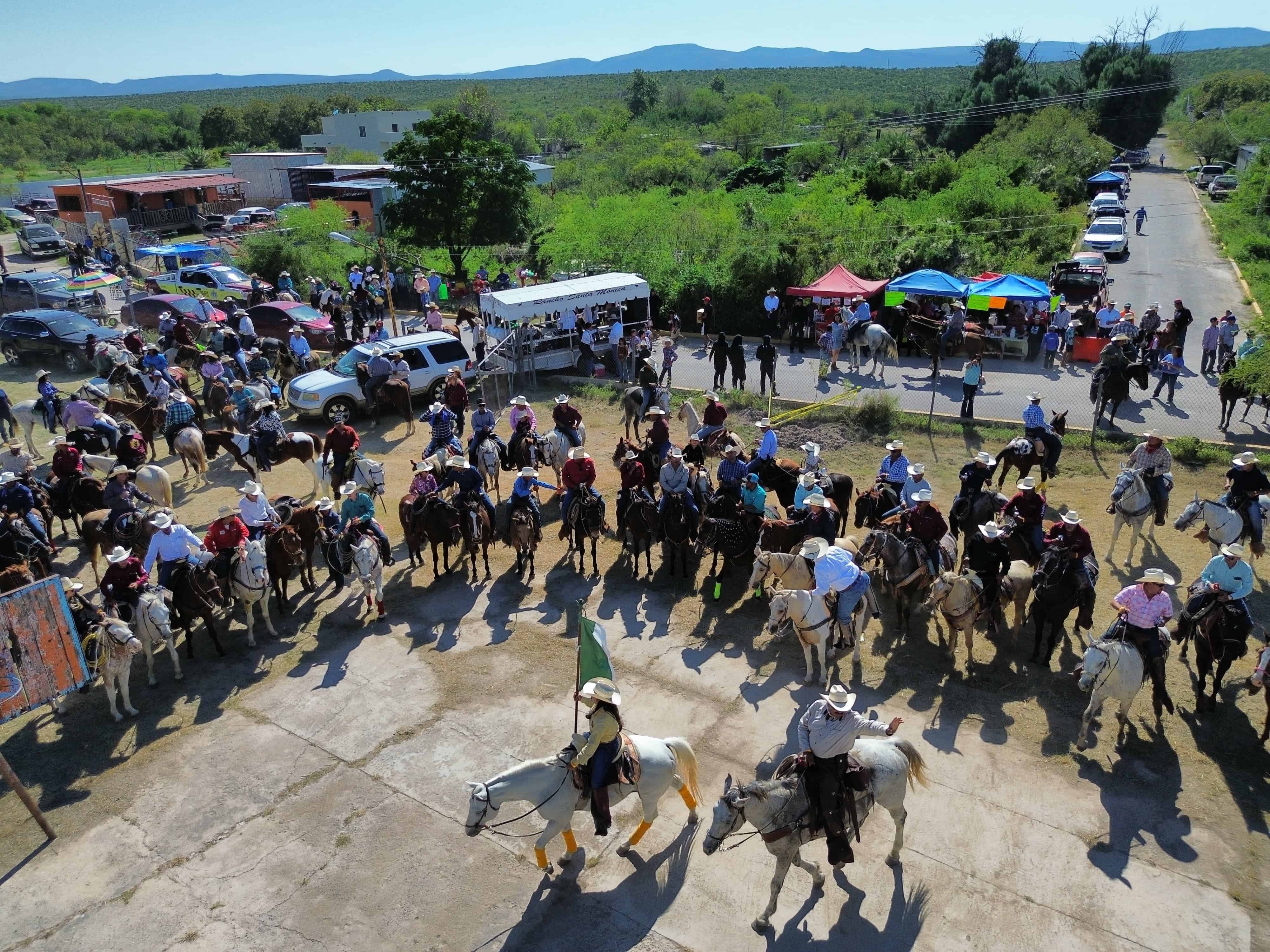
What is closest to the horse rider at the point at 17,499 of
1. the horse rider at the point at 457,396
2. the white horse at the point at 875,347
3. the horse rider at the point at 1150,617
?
the horse rider at the point at 457,396

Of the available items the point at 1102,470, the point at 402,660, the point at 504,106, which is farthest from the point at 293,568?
the point at 504,106

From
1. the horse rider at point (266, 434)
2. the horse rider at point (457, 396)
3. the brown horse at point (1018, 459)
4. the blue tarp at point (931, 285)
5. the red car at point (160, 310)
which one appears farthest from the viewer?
the red car at point (160, 310)

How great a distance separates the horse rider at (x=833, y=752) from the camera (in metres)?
6.98

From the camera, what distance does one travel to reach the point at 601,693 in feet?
24.4

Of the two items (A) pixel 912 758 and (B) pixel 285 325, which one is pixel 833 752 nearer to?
(A) pixel 912 758

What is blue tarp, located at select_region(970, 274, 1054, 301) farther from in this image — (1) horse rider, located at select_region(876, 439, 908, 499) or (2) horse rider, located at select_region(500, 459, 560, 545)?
(2) horse rider, located at select_region(500, 459, 560, 545)

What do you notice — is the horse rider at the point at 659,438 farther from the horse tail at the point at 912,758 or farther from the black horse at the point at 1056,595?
the horse tail at the point at 912,758

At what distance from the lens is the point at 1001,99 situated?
6925cm

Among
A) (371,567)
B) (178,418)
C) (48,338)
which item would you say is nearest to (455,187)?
(48,338)

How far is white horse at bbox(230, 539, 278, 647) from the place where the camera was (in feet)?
36.9

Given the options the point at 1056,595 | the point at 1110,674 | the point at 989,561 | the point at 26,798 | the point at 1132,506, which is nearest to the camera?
the point at 26,798

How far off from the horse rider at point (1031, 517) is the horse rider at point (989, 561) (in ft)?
1.55

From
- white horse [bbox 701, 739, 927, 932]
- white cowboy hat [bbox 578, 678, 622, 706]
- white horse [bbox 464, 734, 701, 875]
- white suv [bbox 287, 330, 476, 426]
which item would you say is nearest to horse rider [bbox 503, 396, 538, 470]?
white suv [bbox 287, 330, 476, 426]

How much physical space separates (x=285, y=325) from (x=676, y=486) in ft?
58.1
